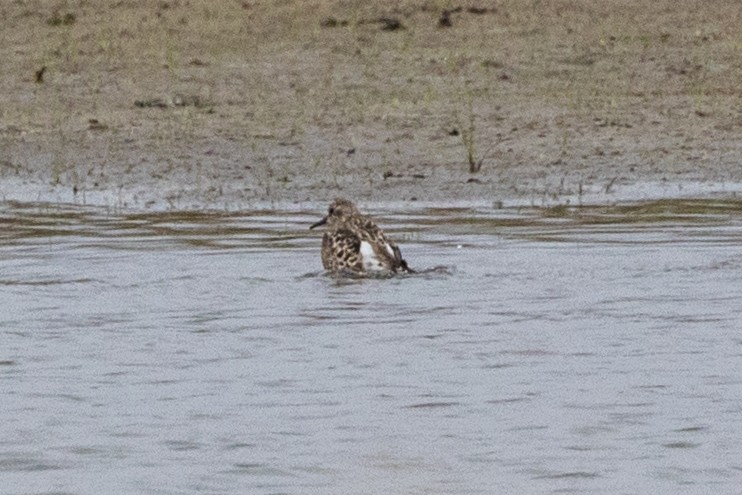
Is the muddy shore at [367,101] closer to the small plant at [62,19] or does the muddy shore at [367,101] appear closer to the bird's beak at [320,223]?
the small plant at [62,19]

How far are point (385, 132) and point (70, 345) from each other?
21.3ft

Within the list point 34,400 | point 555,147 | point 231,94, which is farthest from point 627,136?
point 34,400

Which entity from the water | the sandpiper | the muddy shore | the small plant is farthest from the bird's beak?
the small plant

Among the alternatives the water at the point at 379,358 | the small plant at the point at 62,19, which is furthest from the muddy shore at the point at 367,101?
the water at the point at 379,358

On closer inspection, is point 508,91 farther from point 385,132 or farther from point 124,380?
point 124,380

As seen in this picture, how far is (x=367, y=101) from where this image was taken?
16500mm

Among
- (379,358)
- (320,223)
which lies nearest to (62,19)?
(320,223)

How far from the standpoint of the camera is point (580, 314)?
1017 cm

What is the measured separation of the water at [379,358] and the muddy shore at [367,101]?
4.36 feet

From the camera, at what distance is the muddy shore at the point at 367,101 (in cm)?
1473

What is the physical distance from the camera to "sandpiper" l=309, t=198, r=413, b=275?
11336 mm

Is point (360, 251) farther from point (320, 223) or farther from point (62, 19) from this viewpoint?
point (62, 19)

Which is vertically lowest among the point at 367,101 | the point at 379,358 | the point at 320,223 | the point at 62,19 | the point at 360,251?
the point at 379,358

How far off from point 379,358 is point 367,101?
24.5ft
